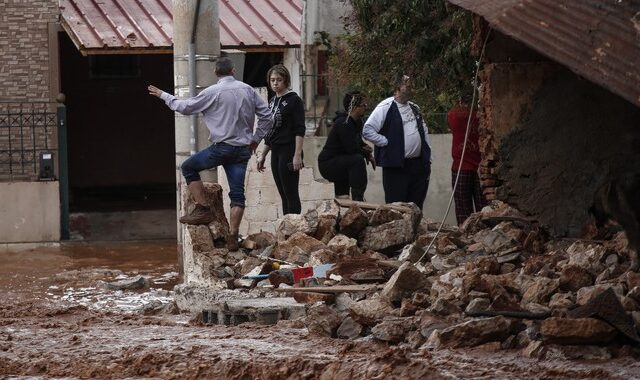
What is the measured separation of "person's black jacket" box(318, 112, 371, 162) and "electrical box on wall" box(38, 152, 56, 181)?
16.0 ft

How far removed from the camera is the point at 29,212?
1706 cm

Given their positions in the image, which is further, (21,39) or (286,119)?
(21,39)

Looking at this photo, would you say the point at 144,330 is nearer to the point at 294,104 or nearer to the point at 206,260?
the point at 206,260

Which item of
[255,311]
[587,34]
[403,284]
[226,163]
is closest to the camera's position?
[587,34]

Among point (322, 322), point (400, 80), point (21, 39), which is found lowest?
point (322, 322)

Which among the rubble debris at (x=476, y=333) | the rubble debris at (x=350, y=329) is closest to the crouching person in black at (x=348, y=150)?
the rubble debris at (x=350, y=329)

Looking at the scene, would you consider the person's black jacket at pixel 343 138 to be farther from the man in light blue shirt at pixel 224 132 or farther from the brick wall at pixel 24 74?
the brick wall at pixel 24 74

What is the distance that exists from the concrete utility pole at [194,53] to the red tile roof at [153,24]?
15.4 ft

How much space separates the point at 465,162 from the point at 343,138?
1331 millimetres

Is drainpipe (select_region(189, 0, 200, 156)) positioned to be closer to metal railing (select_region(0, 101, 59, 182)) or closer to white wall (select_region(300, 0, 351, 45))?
metal railing (select_region(0, 101, 59, 182))

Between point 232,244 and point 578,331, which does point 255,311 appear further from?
point 578,331

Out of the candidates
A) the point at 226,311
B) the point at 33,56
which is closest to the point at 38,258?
the point at 33,56

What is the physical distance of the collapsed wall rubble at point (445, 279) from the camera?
789cm

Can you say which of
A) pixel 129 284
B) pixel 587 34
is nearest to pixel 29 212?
pixel 129 284
